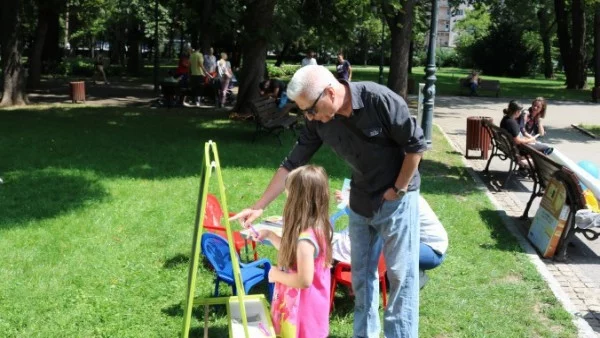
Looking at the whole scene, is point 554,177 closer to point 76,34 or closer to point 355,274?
point 355,274

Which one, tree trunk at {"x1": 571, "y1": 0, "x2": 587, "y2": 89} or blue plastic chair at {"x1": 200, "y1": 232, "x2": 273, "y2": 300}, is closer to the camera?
blue plastic chair at {"x1": 200, "y1": 232, "x2": 273, "y2": 300}

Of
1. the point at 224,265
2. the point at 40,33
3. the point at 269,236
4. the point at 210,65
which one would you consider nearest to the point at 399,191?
the point at 269,236

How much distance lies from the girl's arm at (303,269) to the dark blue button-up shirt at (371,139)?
506 millimetres


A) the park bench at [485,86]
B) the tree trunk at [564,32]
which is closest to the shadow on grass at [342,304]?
the park bench at [485,86]

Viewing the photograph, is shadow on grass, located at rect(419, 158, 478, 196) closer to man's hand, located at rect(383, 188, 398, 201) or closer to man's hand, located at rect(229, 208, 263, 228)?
man's hand, located at rect(383, 188, 398, 201)

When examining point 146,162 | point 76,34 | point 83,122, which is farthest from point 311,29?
point 76,34

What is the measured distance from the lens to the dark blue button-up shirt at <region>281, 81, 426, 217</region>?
3490 mm

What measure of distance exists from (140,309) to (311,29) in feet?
53.0

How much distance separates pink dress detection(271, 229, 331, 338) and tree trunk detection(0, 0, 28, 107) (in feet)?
55.0

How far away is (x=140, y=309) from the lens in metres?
5.10

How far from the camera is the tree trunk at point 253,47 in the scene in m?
15.9

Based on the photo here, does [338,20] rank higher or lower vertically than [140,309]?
higher

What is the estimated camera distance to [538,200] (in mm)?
9367

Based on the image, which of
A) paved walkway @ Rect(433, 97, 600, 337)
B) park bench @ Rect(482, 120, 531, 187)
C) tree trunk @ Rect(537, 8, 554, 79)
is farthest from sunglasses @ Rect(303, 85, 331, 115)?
tree trunk @ Rect(537, 8, 554, 79)
